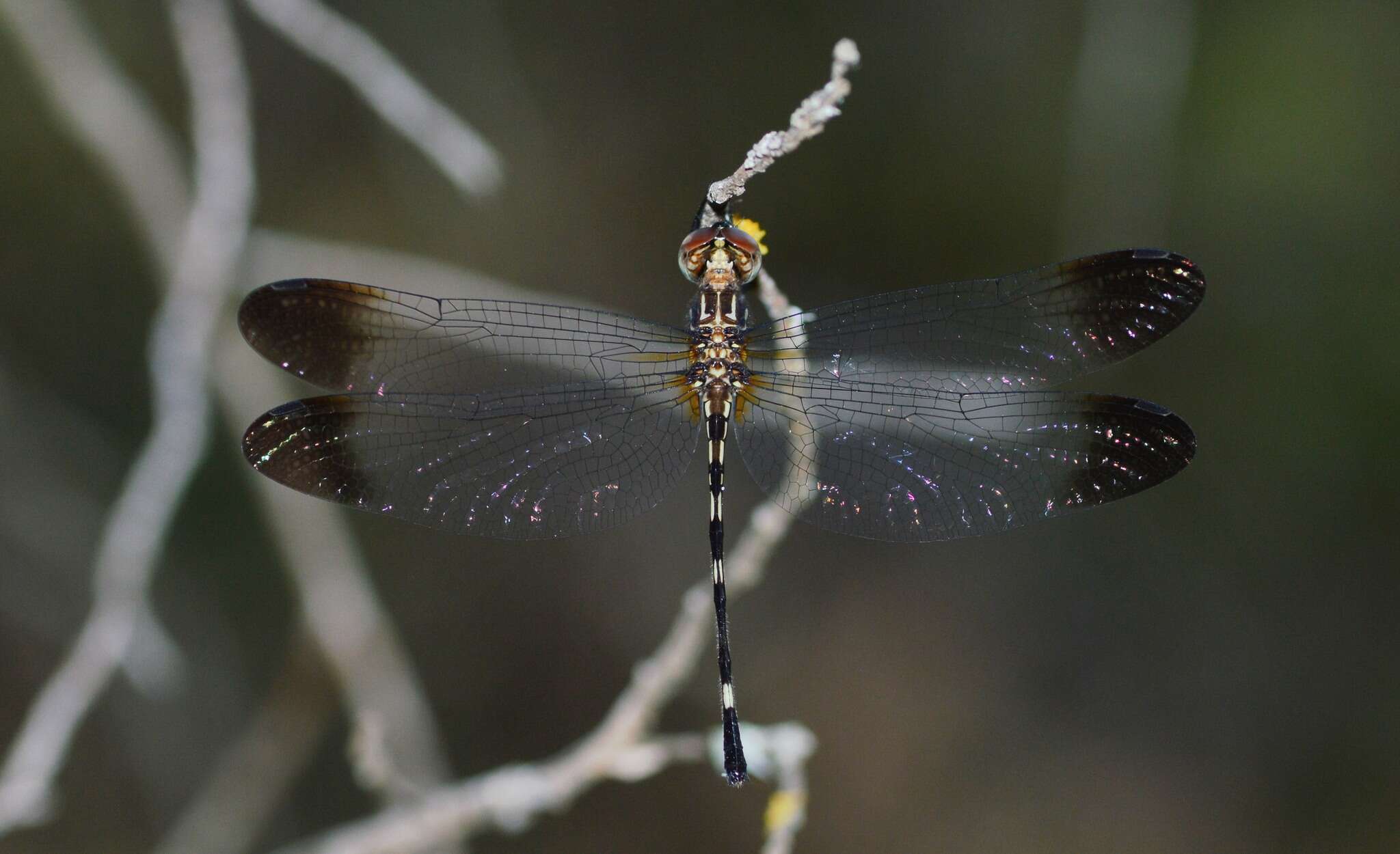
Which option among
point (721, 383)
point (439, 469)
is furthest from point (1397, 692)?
point (439, 469)

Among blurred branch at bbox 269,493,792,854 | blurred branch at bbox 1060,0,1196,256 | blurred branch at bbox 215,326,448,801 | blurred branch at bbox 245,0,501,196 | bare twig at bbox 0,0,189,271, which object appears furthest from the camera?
blurred branch at bbox 1060,0,1196,256

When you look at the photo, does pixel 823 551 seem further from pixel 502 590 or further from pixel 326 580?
pixel 326 580

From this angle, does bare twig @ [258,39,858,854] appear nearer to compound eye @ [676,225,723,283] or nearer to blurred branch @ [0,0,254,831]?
compound eye @ [676,225,723,283]

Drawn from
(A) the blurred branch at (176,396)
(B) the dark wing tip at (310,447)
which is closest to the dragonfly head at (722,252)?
(B) the dark wing tip at (310,447)

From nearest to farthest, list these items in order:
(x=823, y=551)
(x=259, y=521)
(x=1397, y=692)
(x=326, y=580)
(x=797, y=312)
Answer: (x=797, y=312)
(x=326, y=580)
(x=1397, y=692)
(x=259, y=521)
(x=823, y=551)

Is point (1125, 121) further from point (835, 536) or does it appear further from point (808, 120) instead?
point (808, 120)

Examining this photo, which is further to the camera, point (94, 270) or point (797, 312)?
point (94, 270)

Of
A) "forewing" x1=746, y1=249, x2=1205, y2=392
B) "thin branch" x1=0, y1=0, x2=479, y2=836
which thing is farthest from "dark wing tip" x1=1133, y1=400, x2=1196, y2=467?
"thin branch" x1=0, y1=0, x2=479, y2=836

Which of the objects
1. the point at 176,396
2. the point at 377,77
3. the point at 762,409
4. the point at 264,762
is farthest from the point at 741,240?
the point at 264,762
